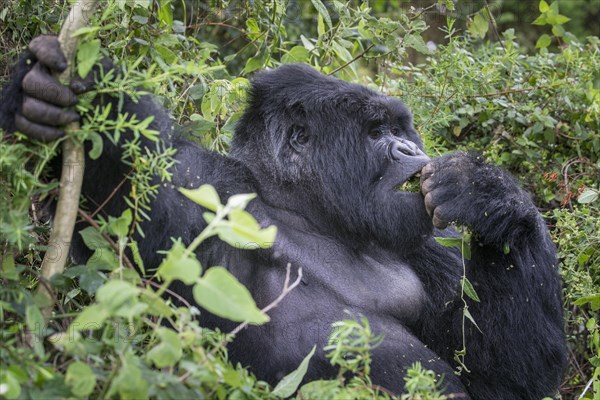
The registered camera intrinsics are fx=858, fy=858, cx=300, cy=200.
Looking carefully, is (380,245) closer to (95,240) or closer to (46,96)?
(95,240)

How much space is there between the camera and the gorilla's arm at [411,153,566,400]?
12.4 ft

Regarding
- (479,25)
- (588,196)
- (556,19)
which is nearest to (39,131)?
(588,196)

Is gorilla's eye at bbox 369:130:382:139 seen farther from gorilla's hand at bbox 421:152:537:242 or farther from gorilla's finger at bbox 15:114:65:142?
gorilla's finger at bbox 15:114:65:142

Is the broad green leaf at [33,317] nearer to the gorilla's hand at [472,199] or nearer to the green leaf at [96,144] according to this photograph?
the green leaf at [96,144]

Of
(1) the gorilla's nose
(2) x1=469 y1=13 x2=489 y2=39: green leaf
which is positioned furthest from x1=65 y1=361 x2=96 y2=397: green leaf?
(2) x1=469 y1=13 x2=489 y2=39: green leaf

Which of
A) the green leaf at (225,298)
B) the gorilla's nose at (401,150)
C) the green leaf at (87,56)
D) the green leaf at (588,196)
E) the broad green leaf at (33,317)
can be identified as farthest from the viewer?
the green leaf at (588,196)

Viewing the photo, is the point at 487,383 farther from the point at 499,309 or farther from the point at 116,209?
the point at 116,209

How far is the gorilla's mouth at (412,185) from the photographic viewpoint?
12.9 ft

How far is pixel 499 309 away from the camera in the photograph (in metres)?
3.91

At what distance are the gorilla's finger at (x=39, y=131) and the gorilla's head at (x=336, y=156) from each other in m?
1.34

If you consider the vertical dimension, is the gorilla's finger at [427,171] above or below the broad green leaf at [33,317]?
below

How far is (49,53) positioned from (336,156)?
156 cm

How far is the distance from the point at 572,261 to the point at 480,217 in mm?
814

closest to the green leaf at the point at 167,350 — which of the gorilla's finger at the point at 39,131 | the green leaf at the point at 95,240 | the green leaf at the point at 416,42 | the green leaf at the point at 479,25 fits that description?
the green leaf at the point at 95,240
